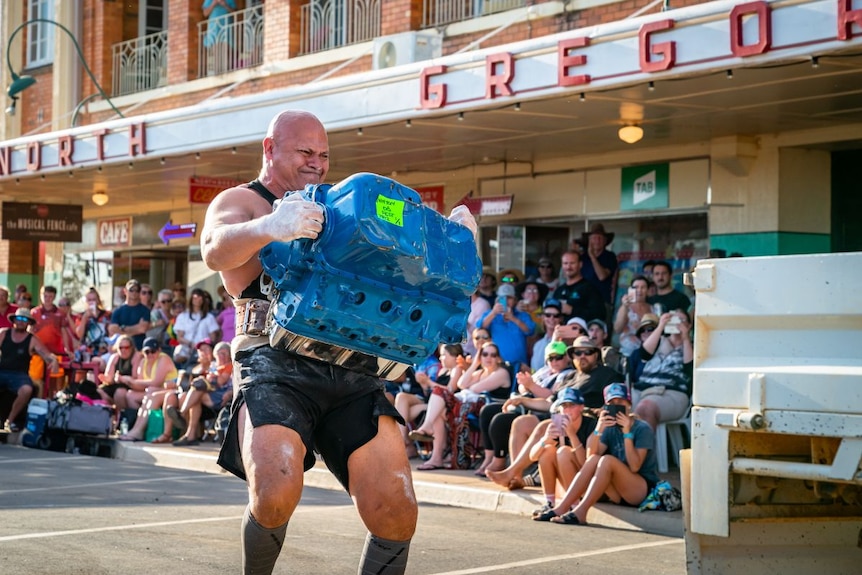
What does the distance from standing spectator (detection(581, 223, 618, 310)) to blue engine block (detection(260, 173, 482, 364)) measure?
10777 millimetres

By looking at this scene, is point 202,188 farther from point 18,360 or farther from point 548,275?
point 548,275

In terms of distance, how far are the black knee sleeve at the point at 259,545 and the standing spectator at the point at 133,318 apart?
14.8 m

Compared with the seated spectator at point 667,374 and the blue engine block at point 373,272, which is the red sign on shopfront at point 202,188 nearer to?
the seated spectator at point 667,374

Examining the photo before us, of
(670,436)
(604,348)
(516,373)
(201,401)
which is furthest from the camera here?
(201,401)

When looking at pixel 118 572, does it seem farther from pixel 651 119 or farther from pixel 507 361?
pixel 651 119

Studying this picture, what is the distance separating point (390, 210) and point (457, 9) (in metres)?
14.4

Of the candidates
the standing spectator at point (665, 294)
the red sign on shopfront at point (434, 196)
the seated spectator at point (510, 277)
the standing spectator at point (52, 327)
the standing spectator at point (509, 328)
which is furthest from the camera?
the standing spectator at point (52, 327)

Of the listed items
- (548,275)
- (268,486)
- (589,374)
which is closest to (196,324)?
(548,275)

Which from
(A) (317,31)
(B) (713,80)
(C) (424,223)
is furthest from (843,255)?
(A) (317,31)

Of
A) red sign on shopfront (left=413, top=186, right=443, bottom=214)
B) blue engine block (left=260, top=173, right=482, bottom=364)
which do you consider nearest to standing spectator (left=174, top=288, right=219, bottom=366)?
red sign on shopfront (left=413, top=186, right=443, bottom=214)

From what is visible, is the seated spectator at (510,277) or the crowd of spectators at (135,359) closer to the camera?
the seated spectator at (510,277)

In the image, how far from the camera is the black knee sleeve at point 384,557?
4746mm

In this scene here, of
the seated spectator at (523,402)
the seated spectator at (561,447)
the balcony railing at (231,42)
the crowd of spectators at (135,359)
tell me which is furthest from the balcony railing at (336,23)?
the seated spectator at (561,447)

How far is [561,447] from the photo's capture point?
416 inches
